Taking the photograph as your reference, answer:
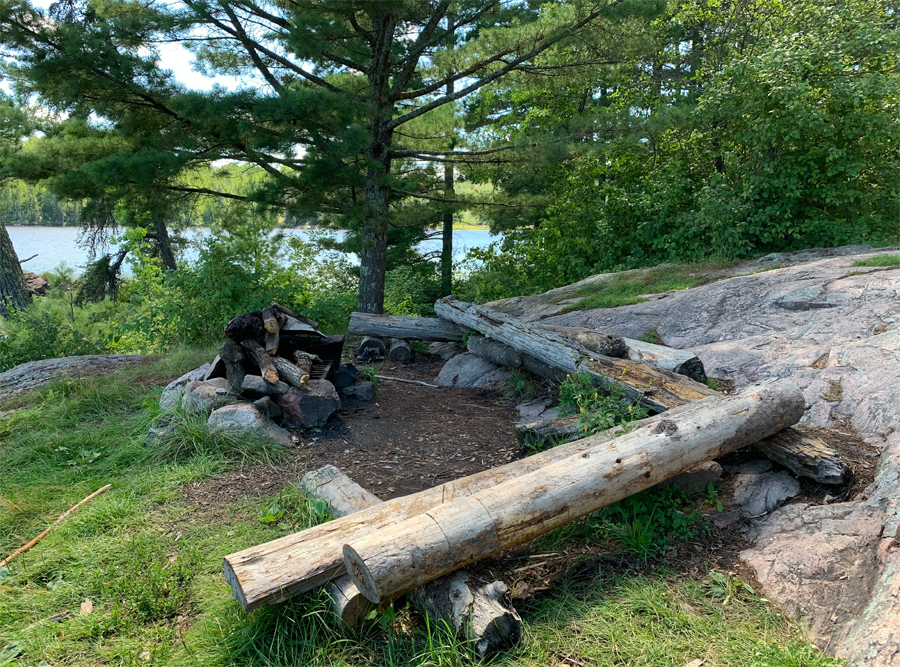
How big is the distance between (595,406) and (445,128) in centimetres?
727

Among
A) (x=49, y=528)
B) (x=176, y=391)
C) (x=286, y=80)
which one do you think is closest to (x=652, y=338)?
(x=176, y=391)

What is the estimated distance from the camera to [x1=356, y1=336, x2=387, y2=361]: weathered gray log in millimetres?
8227

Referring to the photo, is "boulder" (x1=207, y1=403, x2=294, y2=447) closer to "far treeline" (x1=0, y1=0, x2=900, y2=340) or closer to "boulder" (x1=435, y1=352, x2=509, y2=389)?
"boulder" (x1=435, y1=352, x2=509, y2=389)

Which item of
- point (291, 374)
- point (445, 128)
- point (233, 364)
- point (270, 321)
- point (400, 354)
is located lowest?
point (400, 354)

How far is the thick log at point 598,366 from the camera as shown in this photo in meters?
4.33

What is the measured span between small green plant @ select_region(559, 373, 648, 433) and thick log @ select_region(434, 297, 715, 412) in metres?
0.09

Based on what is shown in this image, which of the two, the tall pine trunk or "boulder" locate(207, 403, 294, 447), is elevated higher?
the tall pine trunk

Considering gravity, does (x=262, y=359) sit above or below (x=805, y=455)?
above

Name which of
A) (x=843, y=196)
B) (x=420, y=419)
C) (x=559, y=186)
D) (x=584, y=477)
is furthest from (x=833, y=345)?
(x=559, y=186)

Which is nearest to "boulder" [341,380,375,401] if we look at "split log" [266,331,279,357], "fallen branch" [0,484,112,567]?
"split log" [266,331,279,357]

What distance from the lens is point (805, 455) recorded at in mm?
3496

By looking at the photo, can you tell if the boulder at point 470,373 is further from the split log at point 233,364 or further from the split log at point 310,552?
the split log at point 310,552

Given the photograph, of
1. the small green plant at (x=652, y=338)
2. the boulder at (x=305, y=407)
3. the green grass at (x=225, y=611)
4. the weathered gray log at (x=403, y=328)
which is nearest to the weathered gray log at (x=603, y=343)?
the small green plant at (x=652, y=338)

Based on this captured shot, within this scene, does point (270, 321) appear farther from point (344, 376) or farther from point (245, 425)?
point (245, 425)
